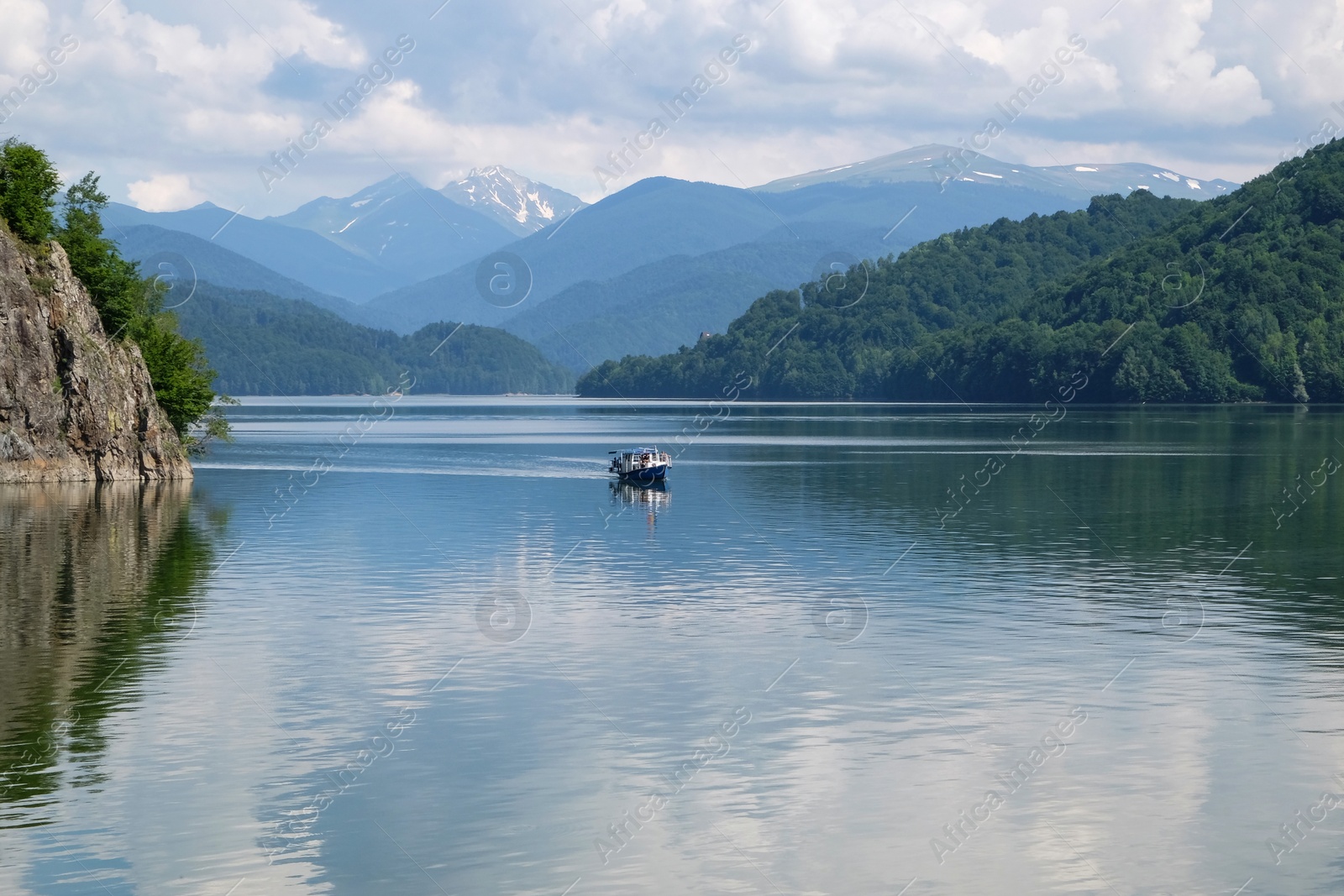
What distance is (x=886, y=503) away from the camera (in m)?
97.0

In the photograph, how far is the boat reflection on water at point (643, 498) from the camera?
3807 inches

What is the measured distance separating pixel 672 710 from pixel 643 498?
232 ft

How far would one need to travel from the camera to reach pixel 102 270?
116 meters

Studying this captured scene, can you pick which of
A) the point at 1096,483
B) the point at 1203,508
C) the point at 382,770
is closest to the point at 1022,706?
the point at 382,770

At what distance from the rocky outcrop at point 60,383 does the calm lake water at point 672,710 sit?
22.2 meters

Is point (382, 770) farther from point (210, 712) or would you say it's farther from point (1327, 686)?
point (1327, 686)

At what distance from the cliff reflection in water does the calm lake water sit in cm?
21

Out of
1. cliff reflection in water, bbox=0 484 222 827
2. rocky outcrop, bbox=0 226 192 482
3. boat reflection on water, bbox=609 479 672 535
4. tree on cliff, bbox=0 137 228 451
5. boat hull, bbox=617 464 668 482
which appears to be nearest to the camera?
cliff reflection in water, bbox=0 484 222 827

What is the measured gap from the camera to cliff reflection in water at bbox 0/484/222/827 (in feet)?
106

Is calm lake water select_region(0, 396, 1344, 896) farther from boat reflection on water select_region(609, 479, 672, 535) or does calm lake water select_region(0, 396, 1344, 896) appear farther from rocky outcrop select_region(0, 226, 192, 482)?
rocky outcrop select_region(0, 226, 192, 482)

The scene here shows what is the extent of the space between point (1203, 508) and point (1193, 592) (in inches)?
1382

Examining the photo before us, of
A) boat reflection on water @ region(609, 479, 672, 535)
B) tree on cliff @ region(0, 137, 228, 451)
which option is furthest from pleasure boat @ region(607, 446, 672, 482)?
tree on cliff @ region(0, 137, 228, 451)

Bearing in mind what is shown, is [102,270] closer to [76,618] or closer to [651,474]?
[651,474]

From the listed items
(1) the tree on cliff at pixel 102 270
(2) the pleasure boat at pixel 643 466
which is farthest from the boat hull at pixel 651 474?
(1) the tree on cliff at pixel 102 270
